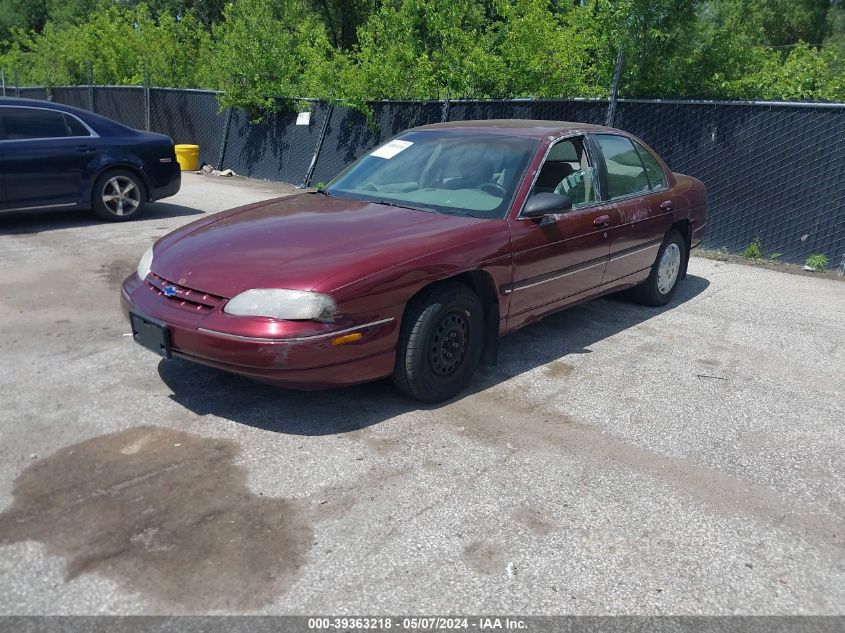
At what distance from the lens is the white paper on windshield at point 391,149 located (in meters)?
5.64

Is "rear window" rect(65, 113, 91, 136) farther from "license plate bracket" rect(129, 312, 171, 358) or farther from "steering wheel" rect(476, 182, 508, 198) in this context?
"steering wheel" rect(476, 182, 508, 198)

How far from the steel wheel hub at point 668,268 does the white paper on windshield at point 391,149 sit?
251cm

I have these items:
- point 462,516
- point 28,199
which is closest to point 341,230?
point 462,516

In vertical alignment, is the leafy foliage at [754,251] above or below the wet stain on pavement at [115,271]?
above

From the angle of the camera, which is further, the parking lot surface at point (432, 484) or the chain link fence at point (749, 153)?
the chain link fence at point (749, 153)

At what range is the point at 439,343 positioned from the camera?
4.38 meters

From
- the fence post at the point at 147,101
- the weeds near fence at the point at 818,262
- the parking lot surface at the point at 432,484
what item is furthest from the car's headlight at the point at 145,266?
the fence post at the point at 147,101

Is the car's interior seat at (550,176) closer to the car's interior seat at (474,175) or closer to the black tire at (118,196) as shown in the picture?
the car's interior seat at (474,175)

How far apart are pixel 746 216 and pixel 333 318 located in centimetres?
700

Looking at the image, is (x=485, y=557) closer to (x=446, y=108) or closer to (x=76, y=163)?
(x=76, y=163)

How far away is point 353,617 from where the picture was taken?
8.91 feet

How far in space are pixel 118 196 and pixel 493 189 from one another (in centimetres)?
655

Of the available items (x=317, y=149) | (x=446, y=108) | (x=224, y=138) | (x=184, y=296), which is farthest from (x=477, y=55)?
(x=184, y=296)

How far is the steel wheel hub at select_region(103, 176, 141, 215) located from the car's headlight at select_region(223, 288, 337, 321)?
6.74 meters
